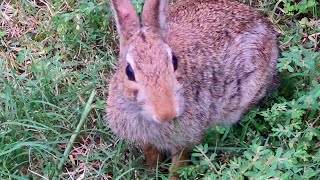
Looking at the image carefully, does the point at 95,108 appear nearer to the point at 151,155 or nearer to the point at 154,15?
the point at 151,155

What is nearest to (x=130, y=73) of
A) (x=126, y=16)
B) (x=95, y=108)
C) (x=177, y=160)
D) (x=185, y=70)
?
(x=126, y=16)

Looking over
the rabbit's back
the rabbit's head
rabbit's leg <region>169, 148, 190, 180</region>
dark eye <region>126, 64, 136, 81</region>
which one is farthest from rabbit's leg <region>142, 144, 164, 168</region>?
dark eye <region>126, 64, 136, 81</region>

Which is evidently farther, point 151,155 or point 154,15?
point 151,155

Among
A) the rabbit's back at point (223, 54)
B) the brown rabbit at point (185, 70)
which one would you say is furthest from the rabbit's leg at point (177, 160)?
the rabbit's back at point (223, 54)

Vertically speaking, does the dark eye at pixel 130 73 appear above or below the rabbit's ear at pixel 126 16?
below

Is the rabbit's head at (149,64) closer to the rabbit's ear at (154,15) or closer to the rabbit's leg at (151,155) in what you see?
the rabbit's ear at (154,15)

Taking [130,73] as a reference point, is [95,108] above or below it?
below

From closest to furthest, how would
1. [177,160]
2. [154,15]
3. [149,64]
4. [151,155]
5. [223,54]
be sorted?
[149,64], [154,15], [177,160], [151,155], [223,54]

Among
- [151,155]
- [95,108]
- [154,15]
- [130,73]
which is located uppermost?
[154,15]
